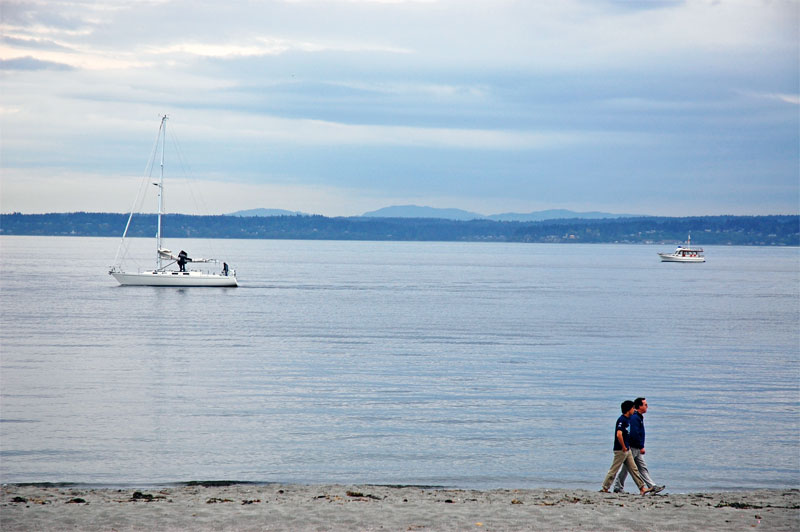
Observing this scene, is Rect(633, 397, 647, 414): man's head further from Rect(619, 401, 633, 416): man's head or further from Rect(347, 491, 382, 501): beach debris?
Rect(347, 491, 382, 501): beach debris

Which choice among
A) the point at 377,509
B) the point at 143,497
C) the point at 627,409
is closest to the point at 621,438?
the point at 627,409

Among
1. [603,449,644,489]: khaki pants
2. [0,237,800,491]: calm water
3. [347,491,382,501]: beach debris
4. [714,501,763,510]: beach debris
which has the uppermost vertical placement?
[603,449,644,489]: khaki pants

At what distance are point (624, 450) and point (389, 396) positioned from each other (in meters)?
13.1

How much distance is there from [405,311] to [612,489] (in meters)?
48.9

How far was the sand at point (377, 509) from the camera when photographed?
13844mm

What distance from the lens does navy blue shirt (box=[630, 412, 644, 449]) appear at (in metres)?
16.7

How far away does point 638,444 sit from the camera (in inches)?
664

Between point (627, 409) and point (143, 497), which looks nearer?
point (143, 497)

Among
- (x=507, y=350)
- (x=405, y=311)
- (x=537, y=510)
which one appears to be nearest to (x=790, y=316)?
(x=405, y=311)

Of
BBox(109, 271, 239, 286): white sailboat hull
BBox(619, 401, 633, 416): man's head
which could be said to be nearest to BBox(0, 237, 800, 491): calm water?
BBox(619, 401, 633, 416): man's head

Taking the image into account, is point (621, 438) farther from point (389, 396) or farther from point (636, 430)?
point (389, 396)

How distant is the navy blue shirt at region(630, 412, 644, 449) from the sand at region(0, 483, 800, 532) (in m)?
1.01

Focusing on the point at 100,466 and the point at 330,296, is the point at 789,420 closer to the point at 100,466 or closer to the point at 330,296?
the point at 100,466

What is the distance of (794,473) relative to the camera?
2008cm
